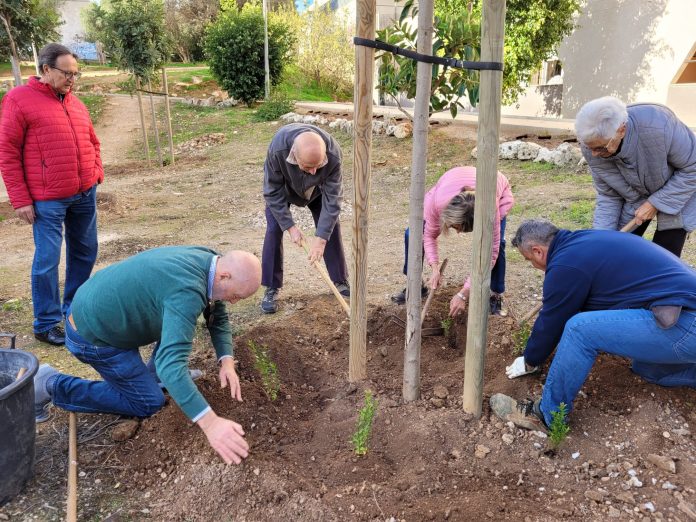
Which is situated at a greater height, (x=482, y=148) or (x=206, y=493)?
(x=482, y=148)

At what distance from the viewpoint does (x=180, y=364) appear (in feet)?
7.96

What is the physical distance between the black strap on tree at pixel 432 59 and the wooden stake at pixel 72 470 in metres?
2.45

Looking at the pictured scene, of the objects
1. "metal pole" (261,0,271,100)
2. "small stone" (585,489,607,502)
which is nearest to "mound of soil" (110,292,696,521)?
"small stone" (585,489,607,502)

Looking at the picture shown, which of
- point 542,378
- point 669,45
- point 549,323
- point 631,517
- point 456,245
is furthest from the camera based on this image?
point 669,45

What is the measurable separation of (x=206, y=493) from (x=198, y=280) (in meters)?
0.99

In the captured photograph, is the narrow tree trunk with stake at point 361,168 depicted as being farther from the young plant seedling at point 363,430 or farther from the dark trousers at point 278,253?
the dark trousers at point 278,253

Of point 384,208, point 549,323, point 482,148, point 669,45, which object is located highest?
point 669,45

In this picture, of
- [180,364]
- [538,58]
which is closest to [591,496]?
[180,364]

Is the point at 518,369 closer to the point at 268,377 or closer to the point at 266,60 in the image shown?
the point at 268,377

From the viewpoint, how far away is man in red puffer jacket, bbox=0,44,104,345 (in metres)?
4.00

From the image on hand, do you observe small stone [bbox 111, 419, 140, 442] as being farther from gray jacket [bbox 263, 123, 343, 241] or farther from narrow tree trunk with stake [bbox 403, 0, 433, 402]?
gray jacket [bbox 263, 123, 343, 241]

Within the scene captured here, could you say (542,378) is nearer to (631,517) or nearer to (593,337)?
(593,337)

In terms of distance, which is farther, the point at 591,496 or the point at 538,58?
the point at 538,58

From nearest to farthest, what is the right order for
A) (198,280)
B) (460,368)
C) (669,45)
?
(198,280) → (460,368) → (669,45)
